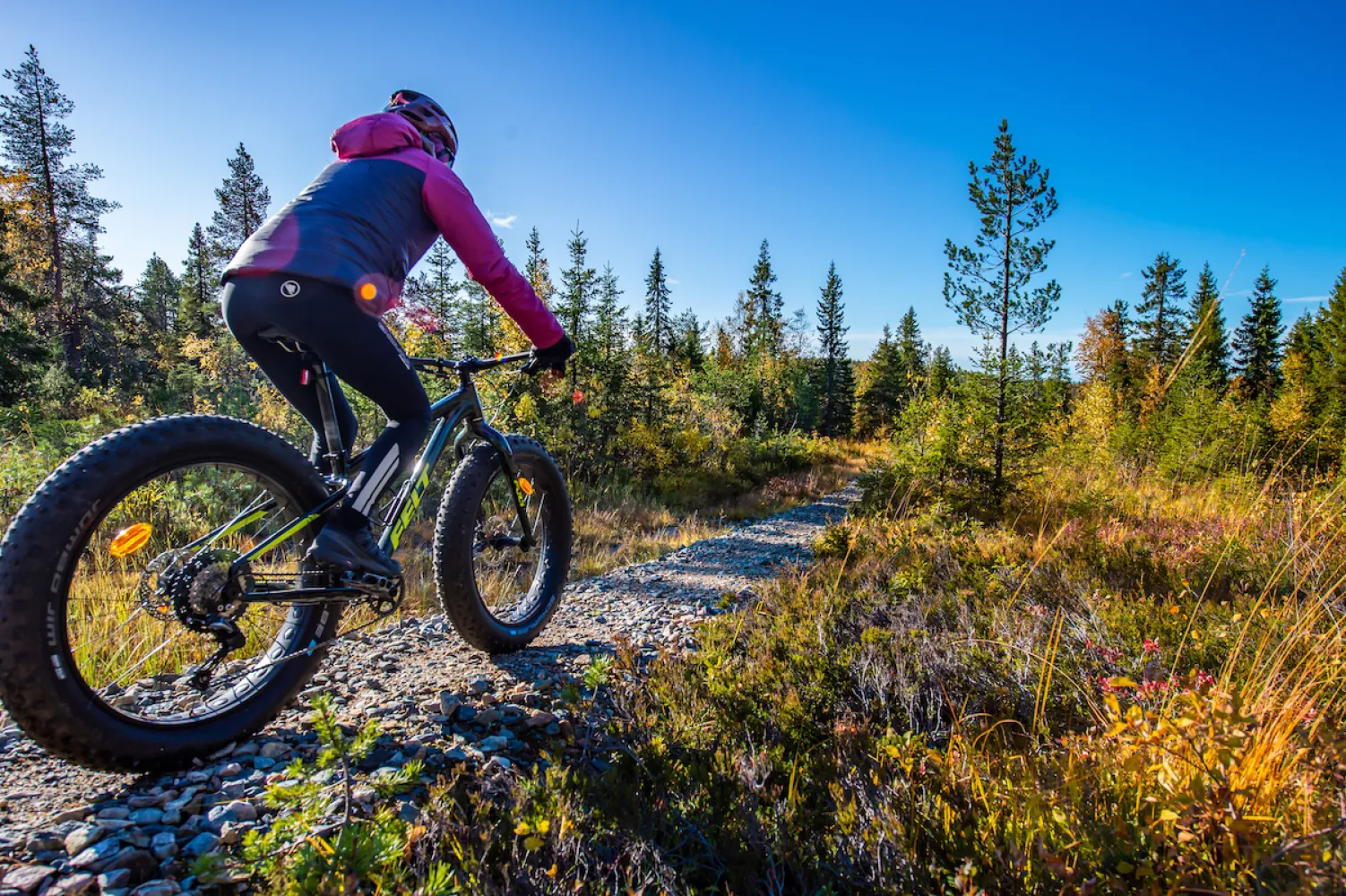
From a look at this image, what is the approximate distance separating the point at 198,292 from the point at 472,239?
43.5 metres

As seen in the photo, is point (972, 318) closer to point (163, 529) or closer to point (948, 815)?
point (948, 815)

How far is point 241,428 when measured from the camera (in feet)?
6.35

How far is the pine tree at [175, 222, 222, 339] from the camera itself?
102 feet

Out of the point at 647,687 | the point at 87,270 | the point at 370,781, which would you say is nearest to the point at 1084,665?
the point at 647,687

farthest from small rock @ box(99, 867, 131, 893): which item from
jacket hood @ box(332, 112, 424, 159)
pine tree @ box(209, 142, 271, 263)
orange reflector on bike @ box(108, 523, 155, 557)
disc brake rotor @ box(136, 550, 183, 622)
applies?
pine tree @ box(209, 142, 271, 263)

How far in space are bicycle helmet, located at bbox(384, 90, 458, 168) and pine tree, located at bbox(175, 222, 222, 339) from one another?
1334 inches

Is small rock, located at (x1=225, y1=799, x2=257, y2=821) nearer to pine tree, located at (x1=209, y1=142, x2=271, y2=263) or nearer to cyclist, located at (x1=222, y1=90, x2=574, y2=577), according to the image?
cyclist, located at (x1=222, y1=90, x2=574, y2=577)

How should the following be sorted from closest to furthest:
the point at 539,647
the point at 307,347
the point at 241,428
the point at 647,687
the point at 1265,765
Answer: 1. the point at 1265,765
2. the point at 241,428
3. the point at 307,347
4. the point at 647,687
5. the point at 539,647

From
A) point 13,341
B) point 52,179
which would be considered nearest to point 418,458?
point 13,341

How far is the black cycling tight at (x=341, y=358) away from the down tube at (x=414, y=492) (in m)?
0.12

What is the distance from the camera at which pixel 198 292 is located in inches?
1342

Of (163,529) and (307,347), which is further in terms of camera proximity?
(163,529)

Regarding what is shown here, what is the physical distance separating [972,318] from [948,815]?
888cm

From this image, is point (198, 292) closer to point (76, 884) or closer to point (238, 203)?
point (238, 203)
